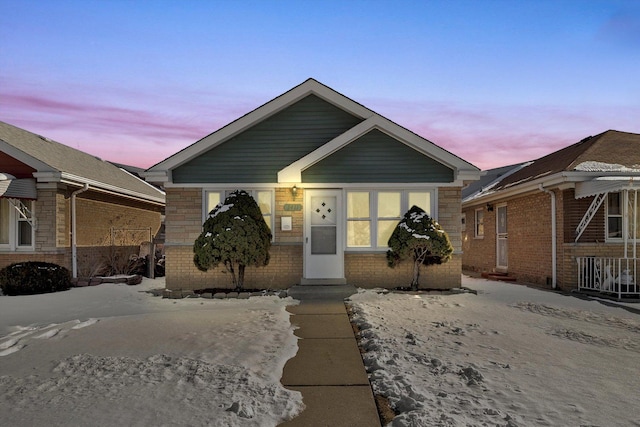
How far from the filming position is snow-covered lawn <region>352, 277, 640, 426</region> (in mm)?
3523

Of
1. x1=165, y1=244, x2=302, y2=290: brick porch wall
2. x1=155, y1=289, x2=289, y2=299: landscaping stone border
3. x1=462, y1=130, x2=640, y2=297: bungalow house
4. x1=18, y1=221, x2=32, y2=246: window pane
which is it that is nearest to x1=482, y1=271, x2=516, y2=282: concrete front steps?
x1=462, y1=130, x2=640, y2=297: bungalow house

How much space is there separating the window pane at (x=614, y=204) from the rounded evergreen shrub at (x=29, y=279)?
14860 mm

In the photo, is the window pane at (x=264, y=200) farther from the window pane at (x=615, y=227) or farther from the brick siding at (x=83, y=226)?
the window pane at (x=615, y=227)

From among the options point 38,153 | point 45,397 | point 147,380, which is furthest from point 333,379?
point 38,153

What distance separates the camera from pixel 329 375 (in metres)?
4.59

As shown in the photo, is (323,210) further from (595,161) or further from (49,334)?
(595,161)

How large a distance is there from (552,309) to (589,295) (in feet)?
9.64

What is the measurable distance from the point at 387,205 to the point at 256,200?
3.44 metres

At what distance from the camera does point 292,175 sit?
34.4ft

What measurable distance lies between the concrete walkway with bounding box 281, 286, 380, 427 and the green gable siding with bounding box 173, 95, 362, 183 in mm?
4597

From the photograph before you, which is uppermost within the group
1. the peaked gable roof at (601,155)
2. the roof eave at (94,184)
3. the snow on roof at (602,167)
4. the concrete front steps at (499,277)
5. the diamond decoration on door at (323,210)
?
the peaked gable roof at (601,155)

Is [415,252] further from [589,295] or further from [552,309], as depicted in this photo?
[589,295]

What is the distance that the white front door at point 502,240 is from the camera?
15195 mm

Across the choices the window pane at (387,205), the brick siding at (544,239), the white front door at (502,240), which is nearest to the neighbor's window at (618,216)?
the brick siding at (544,239)
